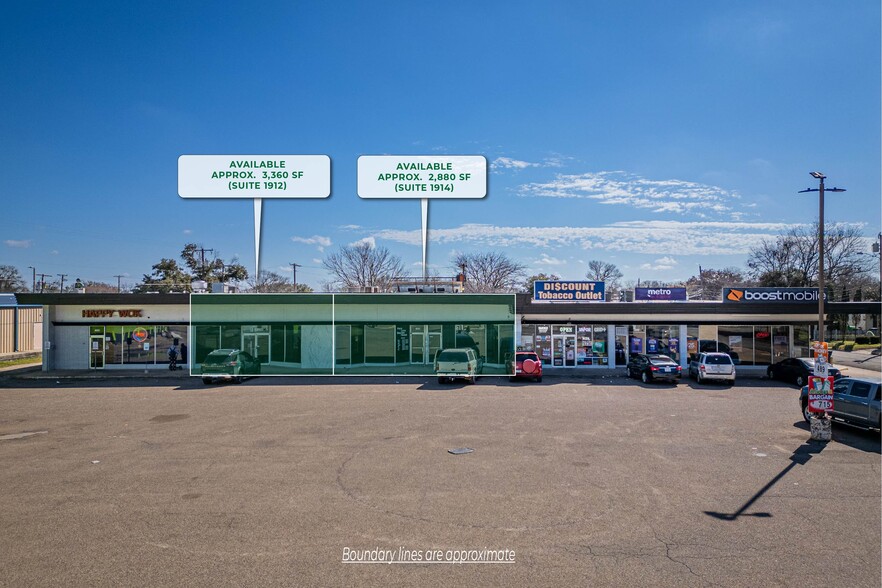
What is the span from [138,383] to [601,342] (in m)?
24.9

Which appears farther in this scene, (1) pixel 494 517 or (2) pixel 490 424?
(2) pixel 490 424

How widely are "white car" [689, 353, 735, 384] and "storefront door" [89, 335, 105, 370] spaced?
32.4 m

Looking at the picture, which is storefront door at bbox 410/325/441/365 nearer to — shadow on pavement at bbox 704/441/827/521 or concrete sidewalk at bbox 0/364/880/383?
concrete sidewalk at bbox 0/364/880/383

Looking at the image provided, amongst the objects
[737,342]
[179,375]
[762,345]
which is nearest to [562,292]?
[737,342]

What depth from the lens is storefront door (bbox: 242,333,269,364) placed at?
1101 inches

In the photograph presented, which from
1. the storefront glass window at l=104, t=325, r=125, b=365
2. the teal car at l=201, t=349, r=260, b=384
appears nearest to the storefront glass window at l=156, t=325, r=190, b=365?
the storefront glass window at l=104, t=325, r=125, b=365

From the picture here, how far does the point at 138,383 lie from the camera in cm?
2622

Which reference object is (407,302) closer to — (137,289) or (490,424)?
(490,424)

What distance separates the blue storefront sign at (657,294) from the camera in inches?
1242

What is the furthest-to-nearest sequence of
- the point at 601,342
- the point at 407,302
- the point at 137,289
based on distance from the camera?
the point at 137,289, the point at 601,342, the point at 407,302

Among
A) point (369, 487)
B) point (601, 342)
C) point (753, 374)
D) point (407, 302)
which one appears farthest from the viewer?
point (601, 342)

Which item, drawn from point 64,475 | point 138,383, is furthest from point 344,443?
point 138,383

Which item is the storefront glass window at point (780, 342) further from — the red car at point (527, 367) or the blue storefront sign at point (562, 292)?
the red car at point (527, 367)

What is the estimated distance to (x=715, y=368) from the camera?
2539cm
